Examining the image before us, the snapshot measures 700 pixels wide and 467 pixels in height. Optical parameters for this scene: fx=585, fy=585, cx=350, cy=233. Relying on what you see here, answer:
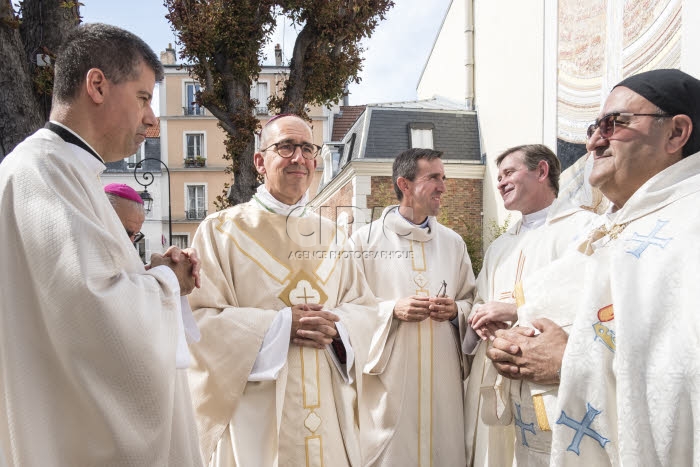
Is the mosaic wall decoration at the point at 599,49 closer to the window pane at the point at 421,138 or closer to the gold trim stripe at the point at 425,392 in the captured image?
the gold trim stripe at the point at 425,392

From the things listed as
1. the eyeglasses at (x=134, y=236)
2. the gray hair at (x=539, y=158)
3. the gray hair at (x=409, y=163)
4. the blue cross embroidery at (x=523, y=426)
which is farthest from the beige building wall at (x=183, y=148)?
the blue cross embroidery at (x=523, y=426)

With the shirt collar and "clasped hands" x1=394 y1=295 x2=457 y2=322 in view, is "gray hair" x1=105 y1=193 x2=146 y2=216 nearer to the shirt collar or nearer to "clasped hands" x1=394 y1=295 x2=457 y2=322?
the shirt collar

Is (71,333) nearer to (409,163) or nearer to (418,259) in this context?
(418,259)

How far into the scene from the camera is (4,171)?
180cm

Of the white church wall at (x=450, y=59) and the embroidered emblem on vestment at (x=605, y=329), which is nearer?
the embroidered emblem on vestment at (x=605, y=329)

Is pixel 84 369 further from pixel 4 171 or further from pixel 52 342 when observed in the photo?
pixel 4 171

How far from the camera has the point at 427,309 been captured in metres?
3.85

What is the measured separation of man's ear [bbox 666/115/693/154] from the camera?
196 centimetres

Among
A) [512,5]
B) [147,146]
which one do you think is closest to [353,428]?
[512,5]

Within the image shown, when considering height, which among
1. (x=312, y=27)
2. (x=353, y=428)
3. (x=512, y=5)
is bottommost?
(x=353, y=428)

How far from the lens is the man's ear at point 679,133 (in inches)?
77.0

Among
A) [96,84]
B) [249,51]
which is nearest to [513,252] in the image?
[96,84]

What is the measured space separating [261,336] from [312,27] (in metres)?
6.09

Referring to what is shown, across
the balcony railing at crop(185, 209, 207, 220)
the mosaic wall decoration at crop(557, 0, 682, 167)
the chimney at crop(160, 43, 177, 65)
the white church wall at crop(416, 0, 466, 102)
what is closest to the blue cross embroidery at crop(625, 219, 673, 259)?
the mosaic wall decoration at crop(557, 0, 682, 167)
